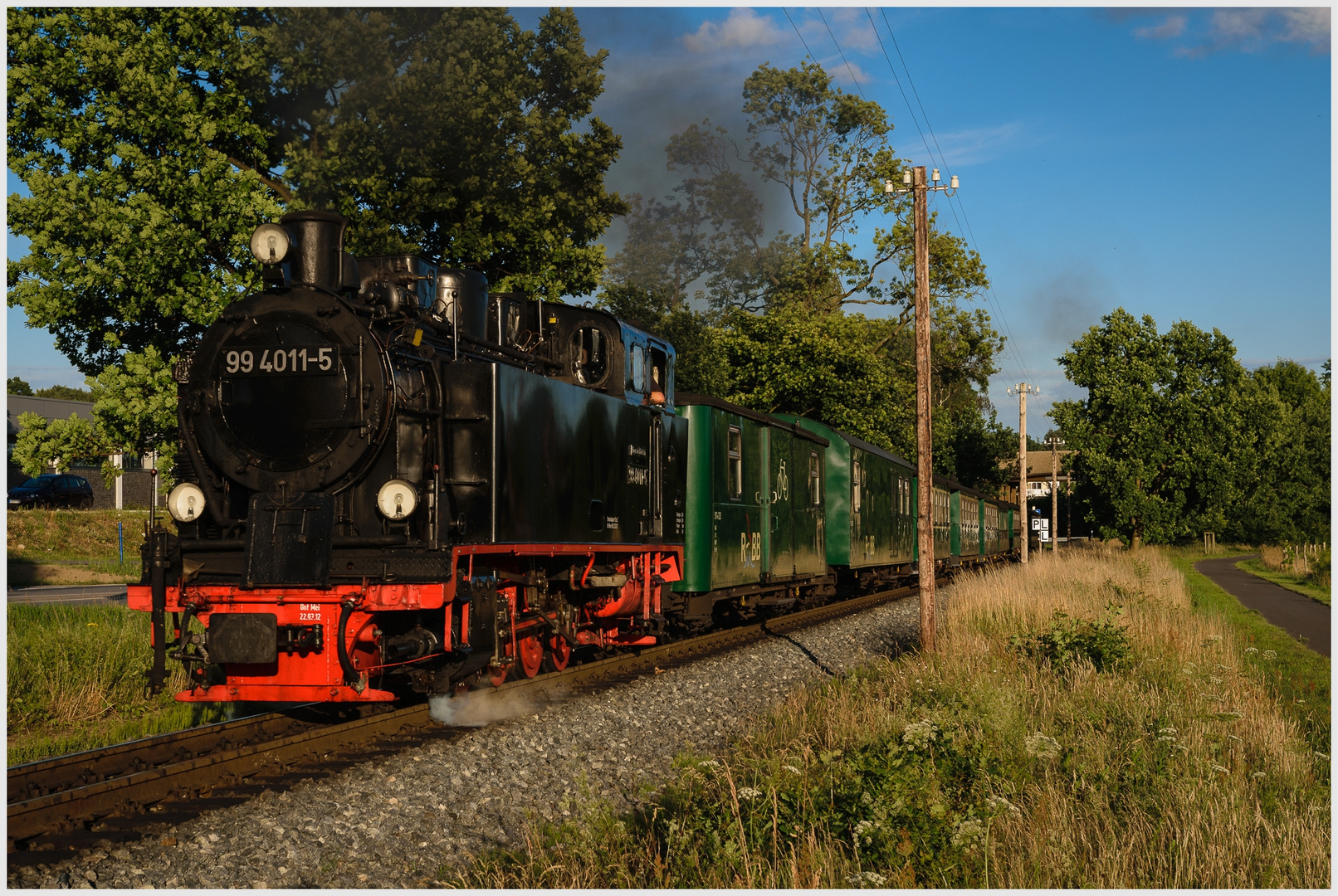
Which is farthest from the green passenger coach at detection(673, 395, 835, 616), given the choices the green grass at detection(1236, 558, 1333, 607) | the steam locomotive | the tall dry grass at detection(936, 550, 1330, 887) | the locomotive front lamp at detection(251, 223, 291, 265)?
the green grass at detection(1236, 558, 1333, 607)

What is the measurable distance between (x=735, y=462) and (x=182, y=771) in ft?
Result: 27.7

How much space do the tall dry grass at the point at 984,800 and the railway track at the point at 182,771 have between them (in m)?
1.91

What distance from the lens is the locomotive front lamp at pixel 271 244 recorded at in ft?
24.8

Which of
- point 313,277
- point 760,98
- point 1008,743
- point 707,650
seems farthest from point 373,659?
point 760,98

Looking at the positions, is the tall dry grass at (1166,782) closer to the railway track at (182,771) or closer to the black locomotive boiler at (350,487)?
the black locomotive boiler at (350,487)

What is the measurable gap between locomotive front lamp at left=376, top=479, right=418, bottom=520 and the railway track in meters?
1.52

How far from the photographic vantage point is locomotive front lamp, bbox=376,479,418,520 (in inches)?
276

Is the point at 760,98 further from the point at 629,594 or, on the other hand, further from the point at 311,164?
the point at 629,594

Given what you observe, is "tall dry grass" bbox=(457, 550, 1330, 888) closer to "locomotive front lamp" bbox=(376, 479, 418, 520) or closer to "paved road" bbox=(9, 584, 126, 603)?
"locomotive front lamp" bbox=(376, 479, 418, 520)

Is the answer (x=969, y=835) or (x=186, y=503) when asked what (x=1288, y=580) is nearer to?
(x=969, y=835)

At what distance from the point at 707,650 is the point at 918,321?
5210mm

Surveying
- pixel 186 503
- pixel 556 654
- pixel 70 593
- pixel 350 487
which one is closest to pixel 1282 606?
pixel 556 654

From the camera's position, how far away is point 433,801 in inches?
235

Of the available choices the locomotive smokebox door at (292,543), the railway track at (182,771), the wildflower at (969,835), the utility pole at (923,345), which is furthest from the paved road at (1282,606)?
the locomotive smokebox door at (292,543)
